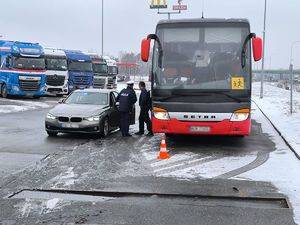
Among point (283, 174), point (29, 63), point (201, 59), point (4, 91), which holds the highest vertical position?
point (201, 59)

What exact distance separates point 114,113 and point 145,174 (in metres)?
6.06

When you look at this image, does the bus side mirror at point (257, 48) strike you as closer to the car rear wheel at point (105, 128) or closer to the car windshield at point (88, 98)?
the car rear wheel at point (105, 128)

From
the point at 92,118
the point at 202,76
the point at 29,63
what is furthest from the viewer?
the point at 29,63

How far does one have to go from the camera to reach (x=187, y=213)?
5.88 metres

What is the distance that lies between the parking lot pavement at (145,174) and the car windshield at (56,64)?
18.4 meters

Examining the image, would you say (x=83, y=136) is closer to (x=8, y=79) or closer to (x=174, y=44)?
(x=174, y=44)

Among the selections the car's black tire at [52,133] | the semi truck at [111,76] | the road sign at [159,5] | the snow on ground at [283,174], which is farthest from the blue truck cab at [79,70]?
the snow on ground at [283,174]

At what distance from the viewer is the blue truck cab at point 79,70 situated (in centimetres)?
3266

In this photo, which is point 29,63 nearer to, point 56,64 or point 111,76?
point 56,64

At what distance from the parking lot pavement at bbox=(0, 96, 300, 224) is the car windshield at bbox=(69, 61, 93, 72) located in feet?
65.2

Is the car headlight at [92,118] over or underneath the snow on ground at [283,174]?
over

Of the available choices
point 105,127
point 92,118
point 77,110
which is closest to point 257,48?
point 92,118

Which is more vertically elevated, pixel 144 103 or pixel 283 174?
pixel 144 103

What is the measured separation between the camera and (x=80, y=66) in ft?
→ 109
